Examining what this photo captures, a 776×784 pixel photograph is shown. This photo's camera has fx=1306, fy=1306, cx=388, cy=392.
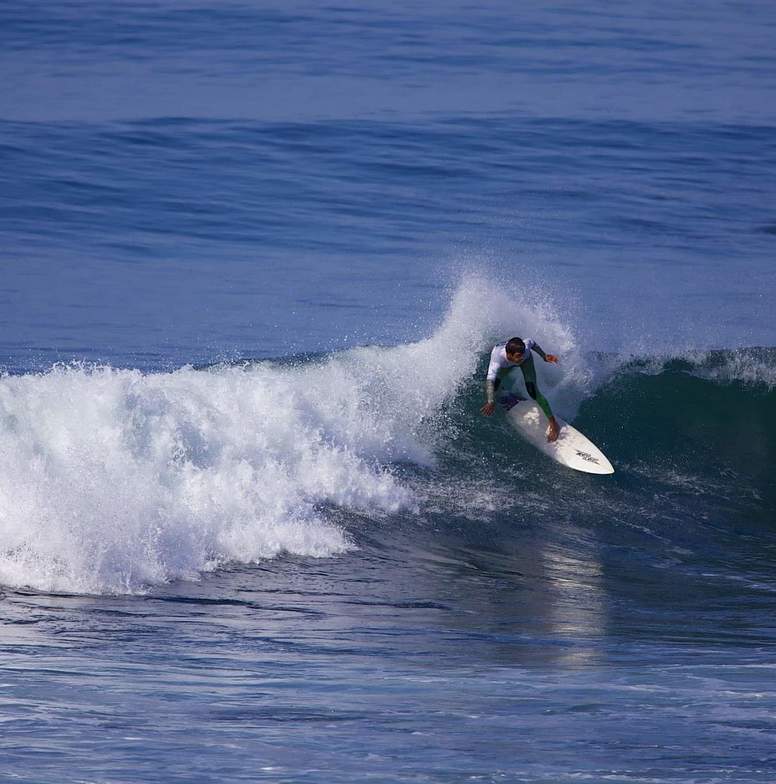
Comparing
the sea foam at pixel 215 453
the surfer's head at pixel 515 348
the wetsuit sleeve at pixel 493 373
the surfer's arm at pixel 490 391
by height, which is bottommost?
the sea foam at pixel 215 453

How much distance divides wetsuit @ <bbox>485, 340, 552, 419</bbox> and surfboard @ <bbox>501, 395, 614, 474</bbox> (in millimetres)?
262

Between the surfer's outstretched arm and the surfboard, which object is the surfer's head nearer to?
the surfer's outstretched arm

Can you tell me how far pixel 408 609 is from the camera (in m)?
8.95

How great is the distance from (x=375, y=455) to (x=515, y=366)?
64.8 inches

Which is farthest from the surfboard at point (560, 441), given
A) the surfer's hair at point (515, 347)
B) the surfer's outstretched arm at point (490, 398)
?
the surfer's hair at point (515, 347)

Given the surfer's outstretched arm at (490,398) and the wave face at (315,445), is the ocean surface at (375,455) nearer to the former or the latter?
the wave face at (315,445)

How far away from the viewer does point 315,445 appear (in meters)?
12.3

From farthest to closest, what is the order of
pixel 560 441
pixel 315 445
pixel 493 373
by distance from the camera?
pixel 560 441
pixel 493 373
pixel 315 445

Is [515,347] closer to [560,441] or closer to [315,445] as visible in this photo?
[560,441]

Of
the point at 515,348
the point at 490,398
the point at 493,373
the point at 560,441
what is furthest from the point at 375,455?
the point at 560,441

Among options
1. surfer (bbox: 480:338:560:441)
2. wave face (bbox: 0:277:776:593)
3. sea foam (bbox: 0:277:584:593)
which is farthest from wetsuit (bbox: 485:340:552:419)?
sea foam (bbox: 0:277:584:593)

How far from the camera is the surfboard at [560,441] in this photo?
12992 mm

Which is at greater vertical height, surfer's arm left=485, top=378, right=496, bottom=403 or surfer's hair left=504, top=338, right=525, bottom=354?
surfer's hair left=504, top=338, right=525, bottom=354

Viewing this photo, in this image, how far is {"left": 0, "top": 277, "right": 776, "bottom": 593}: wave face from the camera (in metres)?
9.84
